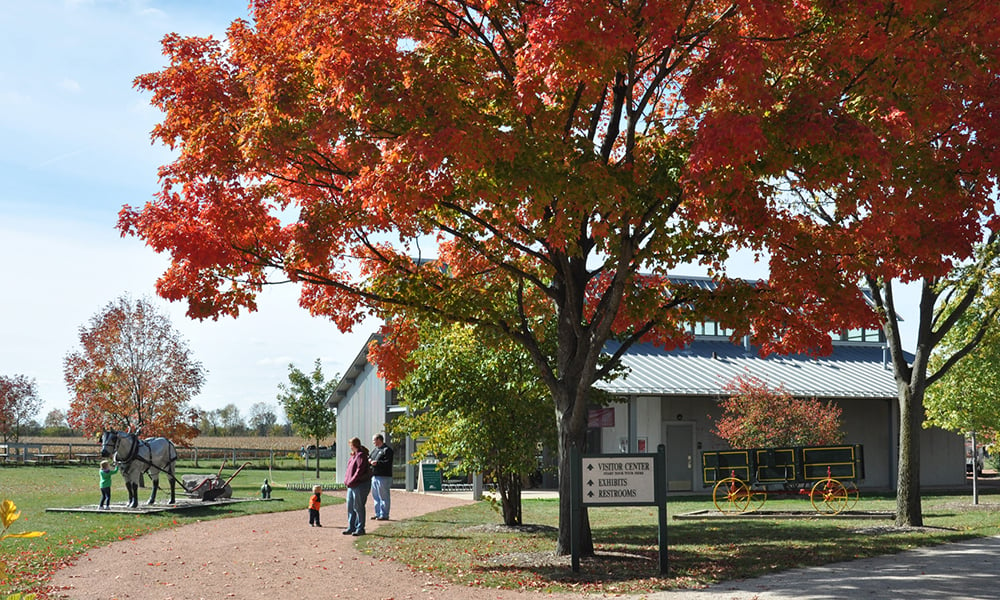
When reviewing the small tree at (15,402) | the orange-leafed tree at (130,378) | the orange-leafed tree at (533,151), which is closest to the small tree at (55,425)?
the small tree at (15,402)

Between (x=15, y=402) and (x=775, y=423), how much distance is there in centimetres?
5849

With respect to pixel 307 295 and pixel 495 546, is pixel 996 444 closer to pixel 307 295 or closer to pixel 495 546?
pixel 495 546

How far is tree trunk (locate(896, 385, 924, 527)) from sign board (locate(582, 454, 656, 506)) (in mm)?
7741

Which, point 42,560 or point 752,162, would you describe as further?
point 42,560

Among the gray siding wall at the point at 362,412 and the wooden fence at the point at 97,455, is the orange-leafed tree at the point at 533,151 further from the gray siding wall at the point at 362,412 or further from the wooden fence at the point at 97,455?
the wooden fence at the point at 97,455

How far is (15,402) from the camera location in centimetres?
6831

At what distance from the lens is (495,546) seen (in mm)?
15109

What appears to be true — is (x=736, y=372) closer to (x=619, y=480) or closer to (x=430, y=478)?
(x=430, y=478)

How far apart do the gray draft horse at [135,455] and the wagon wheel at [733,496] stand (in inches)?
498

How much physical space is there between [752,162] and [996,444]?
20.2m

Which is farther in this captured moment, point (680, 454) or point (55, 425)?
point (55, 425)

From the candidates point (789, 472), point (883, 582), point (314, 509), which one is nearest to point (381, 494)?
point (314, 509)

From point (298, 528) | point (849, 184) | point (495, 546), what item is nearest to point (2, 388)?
point (298, 528)

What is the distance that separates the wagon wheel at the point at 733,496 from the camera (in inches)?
907
